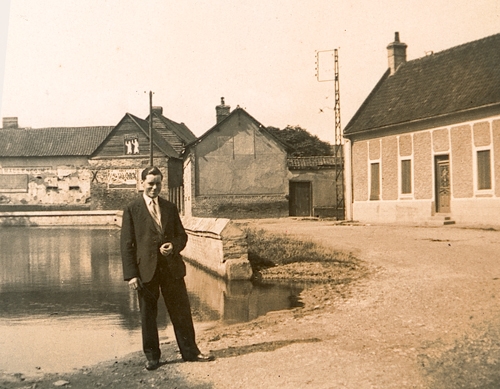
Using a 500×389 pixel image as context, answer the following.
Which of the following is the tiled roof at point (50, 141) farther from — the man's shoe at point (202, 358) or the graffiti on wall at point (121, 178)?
the man's shoe at point (202, 358)

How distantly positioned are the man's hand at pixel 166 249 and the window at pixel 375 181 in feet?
69.4

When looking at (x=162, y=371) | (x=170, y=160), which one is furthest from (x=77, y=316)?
(x=170, y=160)

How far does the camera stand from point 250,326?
26.0ft

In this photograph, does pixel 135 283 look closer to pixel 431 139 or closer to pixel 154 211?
pixel 154 211

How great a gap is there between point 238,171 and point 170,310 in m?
31.2

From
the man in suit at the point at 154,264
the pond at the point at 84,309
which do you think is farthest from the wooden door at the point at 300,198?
the man in suit at the point at 154,264

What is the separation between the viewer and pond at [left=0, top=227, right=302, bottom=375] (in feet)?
23.0

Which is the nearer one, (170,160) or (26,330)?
(26,330)

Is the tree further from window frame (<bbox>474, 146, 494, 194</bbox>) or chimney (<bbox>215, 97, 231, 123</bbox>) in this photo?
window frame (<bbox>474, 146, 494, 194</bbox>)

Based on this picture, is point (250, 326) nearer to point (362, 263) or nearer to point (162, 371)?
point (162, 371)

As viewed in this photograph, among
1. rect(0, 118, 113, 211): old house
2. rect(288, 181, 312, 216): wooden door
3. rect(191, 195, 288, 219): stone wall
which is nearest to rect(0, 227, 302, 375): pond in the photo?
rect(191, 195, 288, 219): stone wall

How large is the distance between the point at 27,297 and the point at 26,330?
303 cm

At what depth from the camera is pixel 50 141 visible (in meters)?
59.1

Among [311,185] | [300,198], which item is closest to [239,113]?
[311,185]
